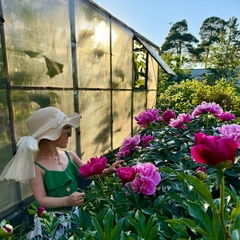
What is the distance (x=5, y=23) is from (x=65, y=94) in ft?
3.05

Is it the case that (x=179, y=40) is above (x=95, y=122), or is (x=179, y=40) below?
above

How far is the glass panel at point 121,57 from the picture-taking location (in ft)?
12.4

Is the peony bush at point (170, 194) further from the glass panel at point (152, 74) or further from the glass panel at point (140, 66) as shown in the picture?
the glass panel at point (152, 74)

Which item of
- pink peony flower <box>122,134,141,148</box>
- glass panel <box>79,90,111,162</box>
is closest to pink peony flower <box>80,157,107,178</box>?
pink peony flower <box>122,134,141,148</box>

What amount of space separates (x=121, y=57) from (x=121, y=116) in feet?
3.40

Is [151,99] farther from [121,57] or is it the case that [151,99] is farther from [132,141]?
[132,141]

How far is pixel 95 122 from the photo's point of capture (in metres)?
3.23

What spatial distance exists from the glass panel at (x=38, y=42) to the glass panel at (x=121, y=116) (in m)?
1.39

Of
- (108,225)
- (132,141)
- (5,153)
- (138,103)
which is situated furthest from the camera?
(138,103)

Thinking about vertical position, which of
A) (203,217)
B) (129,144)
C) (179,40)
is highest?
(179,40)

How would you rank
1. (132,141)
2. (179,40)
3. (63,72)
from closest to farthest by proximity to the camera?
(132,141) < (63,72) < (179,40)

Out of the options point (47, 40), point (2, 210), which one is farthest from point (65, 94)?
point (2, 210)

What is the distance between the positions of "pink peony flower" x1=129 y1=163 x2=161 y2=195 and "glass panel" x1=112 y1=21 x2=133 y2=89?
302 centimetres

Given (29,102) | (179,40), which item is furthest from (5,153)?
(179,40)
